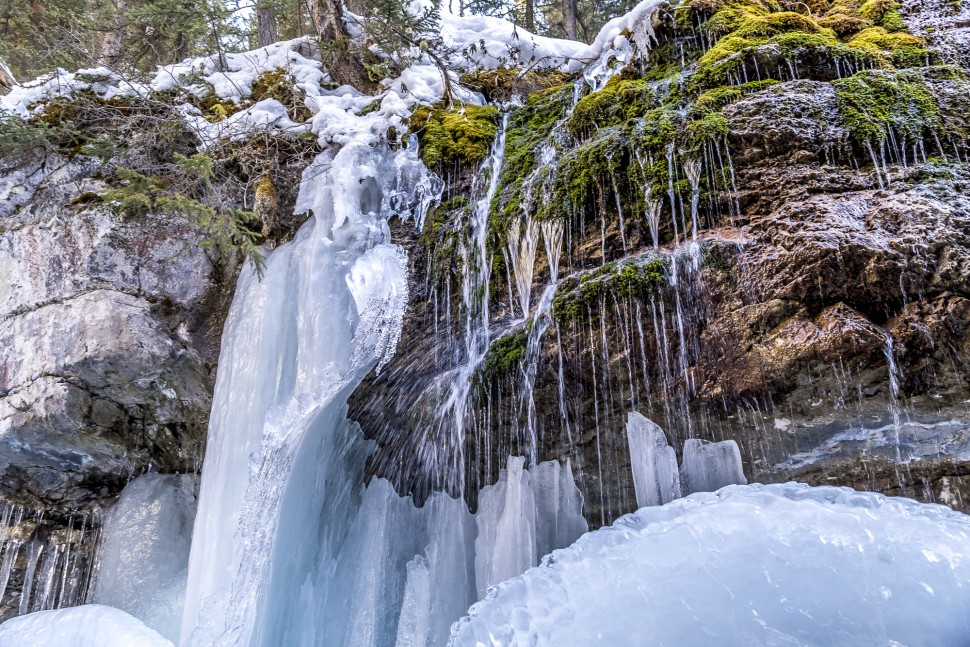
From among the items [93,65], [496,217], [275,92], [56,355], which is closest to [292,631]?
[56,355]

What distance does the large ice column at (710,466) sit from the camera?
3.31 m

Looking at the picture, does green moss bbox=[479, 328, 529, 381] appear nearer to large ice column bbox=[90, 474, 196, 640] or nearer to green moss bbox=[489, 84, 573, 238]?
green moss bbox=[489, 84, 573, 238]

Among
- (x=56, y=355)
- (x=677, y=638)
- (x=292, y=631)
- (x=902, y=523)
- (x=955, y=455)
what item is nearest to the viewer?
(x=677, y=638)

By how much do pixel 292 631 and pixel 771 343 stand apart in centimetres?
337

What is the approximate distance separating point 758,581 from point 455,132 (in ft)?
13.1

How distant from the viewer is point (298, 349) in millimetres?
3895

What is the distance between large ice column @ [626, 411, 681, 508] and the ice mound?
826mm

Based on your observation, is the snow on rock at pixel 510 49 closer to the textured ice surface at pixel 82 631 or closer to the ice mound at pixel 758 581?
the ice mound at pixel 758 581

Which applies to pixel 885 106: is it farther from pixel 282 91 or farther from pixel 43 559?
pixel 43 559

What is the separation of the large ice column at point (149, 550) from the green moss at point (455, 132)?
345cm

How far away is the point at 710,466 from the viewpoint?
336 cm

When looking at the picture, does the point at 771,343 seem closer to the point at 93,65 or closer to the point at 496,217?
the point at 496,217

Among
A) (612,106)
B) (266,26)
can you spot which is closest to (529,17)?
(266,26)

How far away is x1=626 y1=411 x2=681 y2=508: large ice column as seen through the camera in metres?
3.39
